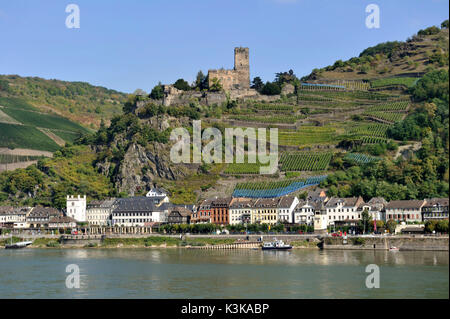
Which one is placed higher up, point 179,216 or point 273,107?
point 273,107

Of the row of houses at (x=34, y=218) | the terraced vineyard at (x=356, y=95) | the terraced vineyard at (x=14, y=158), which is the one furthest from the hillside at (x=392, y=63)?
the row of houses at (x=34, y=218)

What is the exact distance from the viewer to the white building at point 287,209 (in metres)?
70.8

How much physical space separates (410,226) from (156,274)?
25.2 meters

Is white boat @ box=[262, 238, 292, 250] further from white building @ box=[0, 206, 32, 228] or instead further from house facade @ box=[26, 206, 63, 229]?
white building @ box=[0, 206, 32, 228]

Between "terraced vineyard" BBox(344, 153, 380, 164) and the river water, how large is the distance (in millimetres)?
20192

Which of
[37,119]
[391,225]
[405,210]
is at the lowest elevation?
[391,225]

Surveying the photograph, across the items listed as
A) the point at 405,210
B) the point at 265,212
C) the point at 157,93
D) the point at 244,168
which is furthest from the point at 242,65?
the point at 405,210

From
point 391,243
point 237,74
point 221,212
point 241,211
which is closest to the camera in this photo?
point 391,243

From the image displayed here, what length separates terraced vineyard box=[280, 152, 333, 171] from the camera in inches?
3113

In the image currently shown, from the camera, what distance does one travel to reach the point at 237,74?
350 ft

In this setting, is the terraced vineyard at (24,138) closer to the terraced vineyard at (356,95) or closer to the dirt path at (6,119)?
the dirt path at (6,119)

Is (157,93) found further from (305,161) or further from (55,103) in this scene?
(55,103)

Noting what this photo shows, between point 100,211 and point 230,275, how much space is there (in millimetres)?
42775
